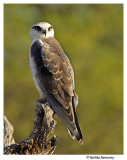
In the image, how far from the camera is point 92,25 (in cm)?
2181

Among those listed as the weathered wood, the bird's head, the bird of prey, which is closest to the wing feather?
the bird of prey

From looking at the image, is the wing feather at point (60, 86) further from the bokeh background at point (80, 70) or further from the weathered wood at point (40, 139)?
the bokeh background at point (80, 70)

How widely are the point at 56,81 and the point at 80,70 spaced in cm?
1168

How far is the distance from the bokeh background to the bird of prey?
28.0ft

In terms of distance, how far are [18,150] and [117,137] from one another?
40.8 ft

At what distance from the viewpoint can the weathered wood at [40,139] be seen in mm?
6255

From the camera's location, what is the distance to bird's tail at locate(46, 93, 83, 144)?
20.7 ft

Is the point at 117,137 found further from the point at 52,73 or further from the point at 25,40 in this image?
the point at 52,73

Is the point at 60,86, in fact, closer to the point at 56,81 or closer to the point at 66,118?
the point at 56,81

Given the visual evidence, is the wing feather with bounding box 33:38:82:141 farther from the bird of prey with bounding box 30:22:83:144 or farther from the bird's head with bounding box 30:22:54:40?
the bird's head with bounding box 30:22:54:40

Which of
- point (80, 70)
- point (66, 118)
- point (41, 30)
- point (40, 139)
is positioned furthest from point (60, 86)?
point (80, 70)

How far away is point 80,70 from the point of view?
1823 centimetres

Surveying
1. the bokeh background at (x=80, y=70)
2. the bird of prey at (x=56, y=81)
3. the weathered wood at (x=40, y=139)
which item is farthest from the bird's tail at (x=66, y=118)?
the bokeh background at (x=80, y=70)

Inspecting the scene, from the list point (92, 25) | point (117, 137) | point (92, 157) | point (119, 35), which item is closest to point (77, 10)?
point (92, 25)
